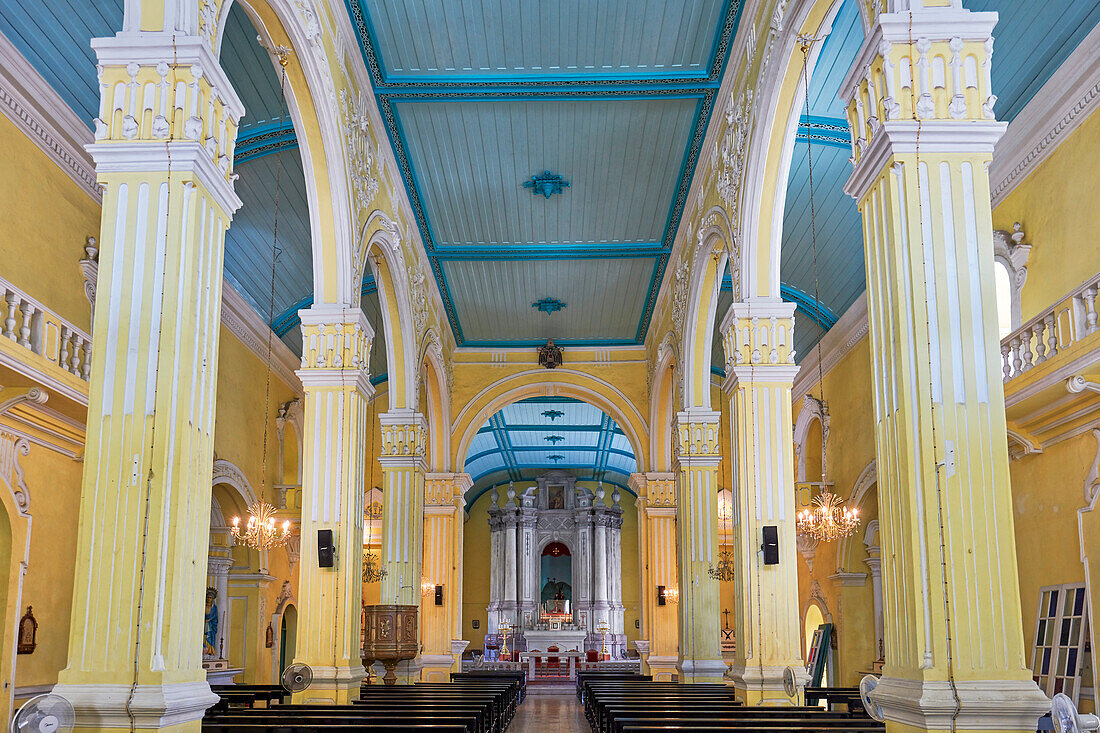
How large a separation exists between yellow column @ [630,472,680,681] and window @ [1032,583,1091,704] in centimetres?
923

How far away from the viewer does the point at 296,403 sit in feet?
61.6

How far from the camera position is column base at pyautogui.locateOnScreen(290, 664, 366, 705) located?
925cm

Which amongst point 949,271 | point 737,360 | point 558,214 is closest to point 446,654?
point 558,214

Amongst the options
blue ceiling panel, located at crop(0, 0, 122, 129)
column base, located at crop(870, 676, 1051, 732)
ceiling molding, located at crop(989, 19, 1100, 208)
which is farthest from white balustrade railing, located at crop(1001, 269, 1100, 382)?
blue ceiling panel, located at crop(0, 0, 122, 129)

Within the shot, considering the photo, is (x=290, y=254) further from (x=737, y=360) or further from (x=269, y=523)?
(x=737, y=360)

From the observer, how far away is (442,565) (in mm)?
19281

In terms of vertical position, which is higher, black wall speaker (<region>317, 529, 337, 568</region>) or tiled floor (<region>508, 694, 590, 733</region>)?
black wall speaker (<region>317, 529, 337, 568</region>)

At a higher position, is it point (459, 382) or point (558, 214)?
point (558, 214)

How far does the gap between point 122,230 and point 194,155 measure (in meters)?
0.57

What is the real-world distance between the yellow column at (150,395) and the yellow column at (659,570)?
559 inches

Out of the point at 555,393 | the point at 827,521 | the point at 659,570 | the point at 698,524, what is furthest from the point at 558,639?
the point at 827,521

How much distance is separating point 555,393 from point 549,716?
6.82 m

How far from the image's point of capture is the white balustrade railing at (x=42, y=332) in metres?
8.23

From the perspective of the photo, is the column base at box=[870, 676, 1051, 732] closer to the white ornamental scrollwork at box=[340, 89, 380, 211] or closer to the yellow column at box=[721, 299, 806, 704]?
the yellow column at box=[721, 299, 806, 704]
